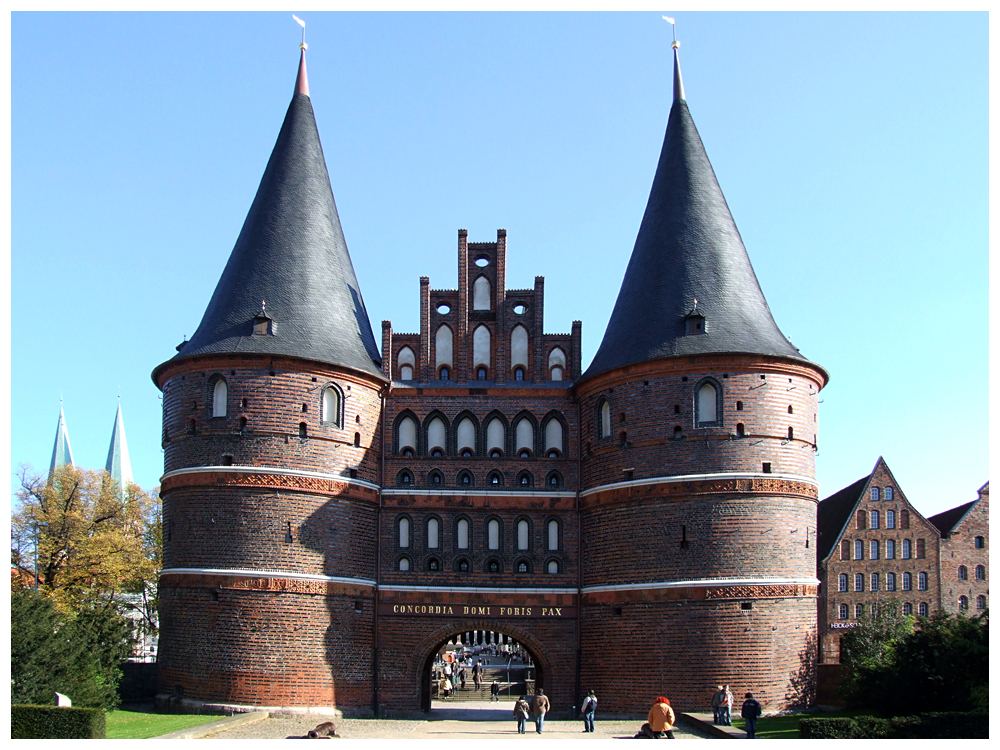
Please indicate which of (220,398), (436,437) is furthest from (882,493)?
(220,398)

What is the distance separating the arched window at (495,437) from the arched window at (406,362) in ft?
8.59

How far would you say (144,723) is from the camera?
25.7 meters

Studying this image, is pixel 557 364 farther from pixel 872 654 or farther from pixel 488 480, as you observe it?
pixel 872 654

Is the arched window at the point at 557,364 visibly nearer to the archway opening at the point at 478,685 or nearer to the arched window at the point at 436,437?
the arched window at the point at 436,437

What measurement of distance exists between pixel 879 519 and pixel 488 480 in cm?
2818

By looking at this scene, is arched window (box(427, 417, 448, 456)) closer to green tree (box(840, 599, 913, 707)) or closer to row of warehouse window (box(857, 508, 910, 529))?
green tree (box(840, 599, 913, 707))

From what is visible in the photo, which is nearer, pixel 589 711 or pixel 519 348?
pixel 589 711

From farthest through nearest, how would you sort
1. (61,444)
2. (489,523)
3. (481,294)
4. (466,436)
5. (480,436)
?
(61,444) → (481,294) → (466,436) → (480,436) → (489,523)

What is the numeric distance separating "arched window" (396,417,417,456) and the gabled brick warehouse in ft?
0.20

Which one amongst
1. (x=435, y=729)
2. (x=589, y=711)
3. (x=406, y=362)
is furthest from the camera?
(x=406, y=362)

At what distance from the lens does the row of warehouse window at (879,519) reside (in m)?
52.6

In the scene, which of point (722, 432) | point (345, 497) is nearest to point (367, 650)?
point (345, 497)

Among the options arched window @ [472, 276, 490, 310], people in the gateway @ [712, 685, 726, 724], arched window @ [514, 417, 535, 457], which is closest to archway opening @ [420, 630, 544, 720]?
arched window @ [514, 417, 535, 457]
